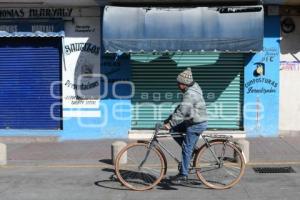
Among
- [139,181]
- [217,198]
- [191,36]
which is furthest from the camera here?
[191,36]

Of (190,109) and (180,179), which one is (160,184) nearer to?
(180,179)

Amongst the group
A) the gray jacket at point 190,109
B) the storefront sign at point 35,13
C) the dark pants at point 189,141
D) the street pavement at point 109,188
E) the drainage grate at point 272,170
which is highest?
the storefront sign at point 35,13

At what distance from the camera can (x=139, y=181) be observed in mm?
8828

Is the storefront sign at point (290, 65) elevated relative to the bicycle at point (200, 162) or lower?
elevated

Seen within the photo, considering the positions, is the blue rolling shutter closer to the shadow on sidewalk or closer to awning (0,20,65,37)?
awning (0,20,65,37)

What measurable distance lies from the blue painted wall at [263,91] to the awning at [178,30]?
4.18 ft

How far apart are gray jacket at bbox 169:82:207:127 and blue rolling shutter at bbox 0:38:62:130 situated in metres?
6.66

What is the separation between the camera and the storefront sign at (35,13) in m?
14.2

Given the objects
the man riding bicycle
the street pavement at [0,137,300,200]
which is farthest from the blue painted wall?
the man riding bicycle

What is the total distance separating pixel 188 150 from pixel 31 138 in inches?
268

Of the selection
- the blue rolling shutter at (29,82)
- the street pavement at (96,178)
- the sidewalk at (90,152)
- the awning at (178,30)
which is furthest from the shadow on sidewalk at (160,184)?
the blue rolling shutter at (29,82)

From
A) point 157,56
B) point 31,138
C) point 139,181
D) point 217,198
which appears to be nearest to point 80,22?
point 157,56

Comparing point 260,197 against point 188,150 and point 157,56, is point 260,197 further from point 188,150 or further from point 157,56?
point 157,56

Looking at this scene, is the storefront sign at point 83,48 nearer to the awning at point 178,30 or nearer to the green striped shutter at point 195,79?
the green striped shutter at point 195,79
